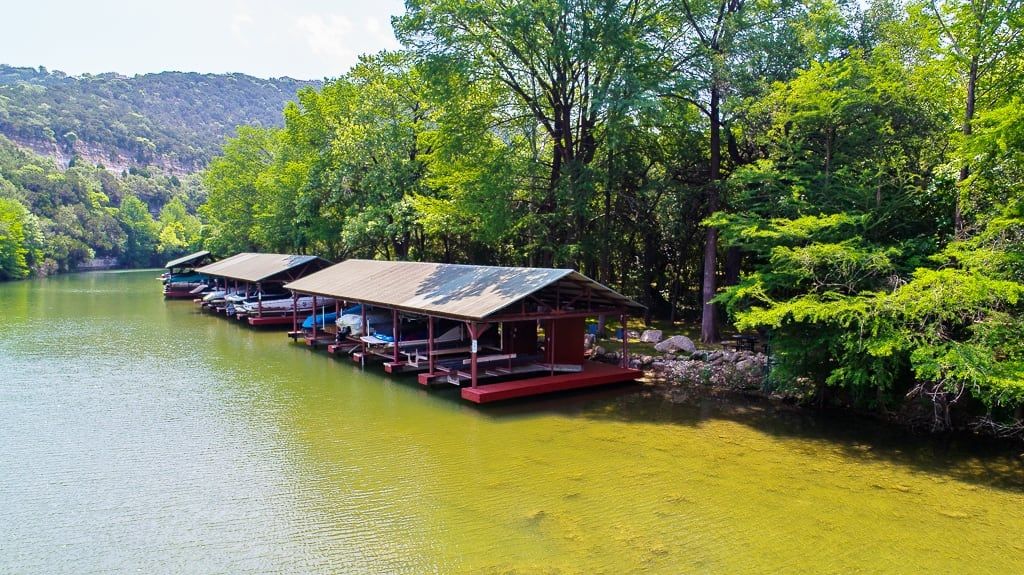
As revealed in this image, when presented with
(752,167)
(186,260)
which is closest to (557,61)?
(752,167)

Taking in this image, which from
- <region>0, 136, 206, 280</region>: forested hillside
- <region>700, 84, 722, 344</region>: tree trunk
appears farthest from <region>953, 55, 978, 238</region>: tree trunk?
<region>0, 136, 206, 280</region>: forested hillside

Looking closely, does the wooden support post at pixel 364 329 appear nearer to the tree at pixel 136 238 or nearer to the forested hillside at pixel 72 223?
the forested hillside at pixel 72 223

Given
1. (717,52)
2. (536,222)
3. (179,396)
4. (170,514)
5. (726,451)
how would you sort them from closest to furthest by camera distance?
(170,514) < (726,451) < (179,396) < (717,52) < (536,222)

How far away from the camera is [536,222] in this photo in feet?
74.9

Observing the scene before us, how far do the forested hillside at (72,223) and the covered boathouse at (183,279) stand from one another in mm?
18889

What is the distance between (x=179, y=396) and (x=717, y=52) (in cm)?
1781

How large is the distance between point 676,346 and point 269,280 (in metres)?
18.5

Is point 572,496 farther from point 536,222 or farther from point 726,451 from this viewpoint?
point 536,222

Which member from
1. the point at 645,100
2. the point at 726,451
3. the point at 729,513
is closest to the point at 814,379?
the point at 726,451

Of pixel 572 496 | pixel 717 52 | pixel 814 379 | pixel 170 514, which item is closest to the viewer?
pixel 170 514

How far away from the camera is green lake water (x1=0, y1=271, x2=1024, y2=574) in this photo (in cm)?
745

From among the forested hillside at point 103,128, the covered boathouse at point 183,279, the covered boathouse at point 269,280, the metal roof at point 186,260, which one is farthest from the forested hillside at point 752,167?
the forested hillside at point 103,128

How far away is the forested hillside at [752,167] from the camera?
11375 mm

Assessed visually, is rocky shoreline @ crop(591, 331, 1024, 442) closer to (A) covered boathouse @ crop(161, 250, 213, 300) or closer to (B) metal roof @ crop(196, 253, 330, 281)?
(B) metal roof @ crop(196, 253, 330, 281)
